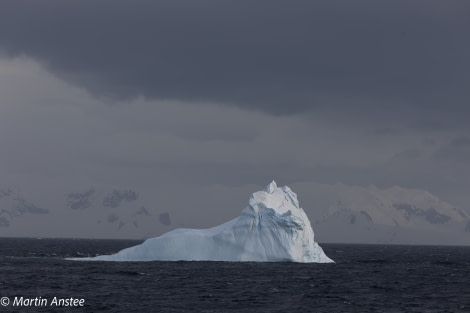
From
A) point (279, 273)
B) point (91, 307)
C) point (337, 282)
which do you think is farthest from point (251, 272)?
point (91, 307)

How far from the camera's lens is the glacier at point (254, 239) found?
75875 mm

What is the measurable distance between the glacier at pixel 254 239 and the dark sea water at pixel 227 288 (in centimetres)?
182

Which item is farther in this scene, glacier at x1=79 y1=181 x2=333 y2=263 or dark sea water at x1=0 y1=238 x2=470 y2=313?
glacier at x1=79 y1=181 x2=333 y2=263

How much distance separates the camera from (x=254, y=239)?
7700cm

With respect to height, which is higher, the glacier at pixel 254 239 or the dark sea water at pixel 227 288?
the glacier at pixel 254 239

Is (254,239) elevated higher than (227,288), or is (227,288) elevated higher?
(254,239)

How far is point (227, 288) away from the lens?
5372 cm

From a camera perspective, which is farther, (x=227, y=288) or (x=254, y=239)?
(x=254, y=239)

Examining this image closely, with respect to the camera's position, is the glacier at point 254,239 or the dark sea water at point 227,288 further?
the glacier at point 254,239

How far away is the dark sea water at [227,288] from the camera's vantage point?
146 feet

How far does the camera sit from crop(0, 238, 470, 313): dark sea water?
146 ft

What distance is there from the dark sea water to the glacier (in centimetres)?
182

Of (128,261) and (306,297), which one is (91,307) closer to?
(306,297)

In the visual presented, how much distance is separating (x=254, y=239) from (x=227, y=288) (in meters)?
23.4
